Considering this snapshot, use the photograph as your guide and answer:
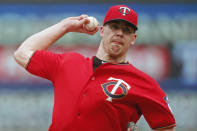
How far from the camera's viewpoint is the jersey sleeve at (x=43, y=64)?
2.37m

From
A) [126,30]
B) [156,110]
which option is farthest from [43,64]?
[156,110]

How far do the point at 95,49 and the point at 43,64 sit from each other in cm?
407

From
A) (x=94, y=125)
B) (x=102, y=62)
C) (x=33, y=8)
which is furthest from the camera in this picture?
(x=33, y=8)

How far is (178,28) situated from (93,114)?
4534mm

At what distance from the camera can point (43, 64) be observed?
2379 mm

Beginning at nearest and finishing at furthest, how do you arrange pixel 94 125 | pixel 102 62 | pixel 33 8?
pixel 94 125 → pixel 102 62 → pixel 33 8

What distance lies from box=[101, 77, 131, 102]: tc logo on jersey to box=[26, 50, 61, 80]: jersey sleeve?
1.05 ft

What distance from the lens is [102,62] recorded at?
2.52 meters

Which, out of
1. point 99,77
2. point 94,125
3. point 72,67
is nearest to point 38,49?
point 72,67

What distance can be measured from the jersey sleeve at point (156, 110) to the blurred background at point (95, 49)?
4.02 m

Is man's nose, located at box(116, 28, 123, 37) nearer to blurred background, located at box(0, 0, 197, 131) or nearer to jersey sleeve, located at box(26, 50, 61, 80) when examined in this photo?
jersey sleeve, located at box(26, 50, 61, 80)

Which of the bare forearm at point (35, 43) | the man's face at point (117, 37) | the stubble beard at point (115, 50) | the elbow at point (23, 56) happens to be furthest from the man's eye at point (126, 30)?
the elbow at point (23, 56)

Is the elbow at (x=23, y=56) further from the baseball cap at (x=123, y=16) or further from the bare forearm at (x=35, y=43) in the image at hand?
the baseball cap at (x=123, y=16)

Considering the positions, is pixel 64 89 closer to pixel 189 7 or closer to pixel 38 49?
pixel 38 49
